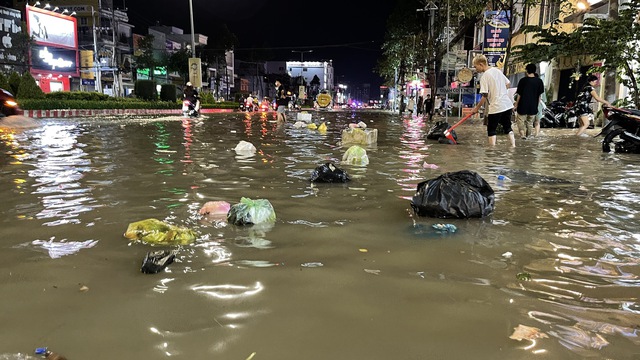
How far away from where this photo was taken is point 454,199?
367 cm

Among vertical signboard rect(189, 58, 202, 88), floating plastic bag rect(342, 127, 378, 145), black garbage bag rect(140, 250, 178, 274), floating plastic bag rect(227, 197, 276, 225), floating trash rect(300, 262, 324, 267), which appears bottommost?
floating trash rect(300, 262, 324, 267)

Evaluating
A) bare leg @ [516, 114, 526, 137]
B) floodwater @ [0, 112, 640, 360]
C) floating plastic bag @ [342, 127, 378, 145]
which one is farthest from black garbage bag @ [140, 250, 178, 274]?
bare leg @ [516, 114, 526, 137]

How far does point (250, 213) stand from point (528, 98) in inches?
352

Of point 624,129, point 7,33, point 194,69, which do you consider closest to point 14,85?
point 194,69

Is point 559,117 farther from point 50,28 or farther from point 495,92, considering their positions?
point 50,28

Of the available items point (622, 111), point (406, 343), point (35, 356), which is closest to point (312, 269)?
point (406, 343)

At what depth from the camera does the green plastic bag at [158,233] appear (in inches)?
119

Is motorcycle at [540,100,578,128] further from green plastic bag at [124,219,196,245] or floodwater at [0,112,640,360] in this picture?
green plastic bag at [124,219,196,245]

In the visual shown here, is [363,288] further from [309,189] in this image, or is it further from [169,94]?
[169,94]

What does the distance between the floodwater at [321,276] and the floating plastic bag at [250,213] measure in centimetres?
9

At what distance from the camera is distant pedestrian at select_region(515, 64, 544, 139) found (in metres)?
10.2

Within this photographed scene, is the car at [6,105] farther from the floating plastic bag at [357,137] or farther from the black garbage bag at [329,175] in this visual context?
the black garbage bag at [329,175]

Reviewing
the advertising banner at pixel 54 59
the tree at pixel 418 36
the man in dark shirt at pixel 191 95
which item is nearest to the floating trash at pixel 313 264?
the man in dark shirt at pixel 191 95

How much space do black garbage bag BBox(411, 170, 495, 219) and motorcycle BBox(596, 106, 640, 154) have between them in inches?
245
